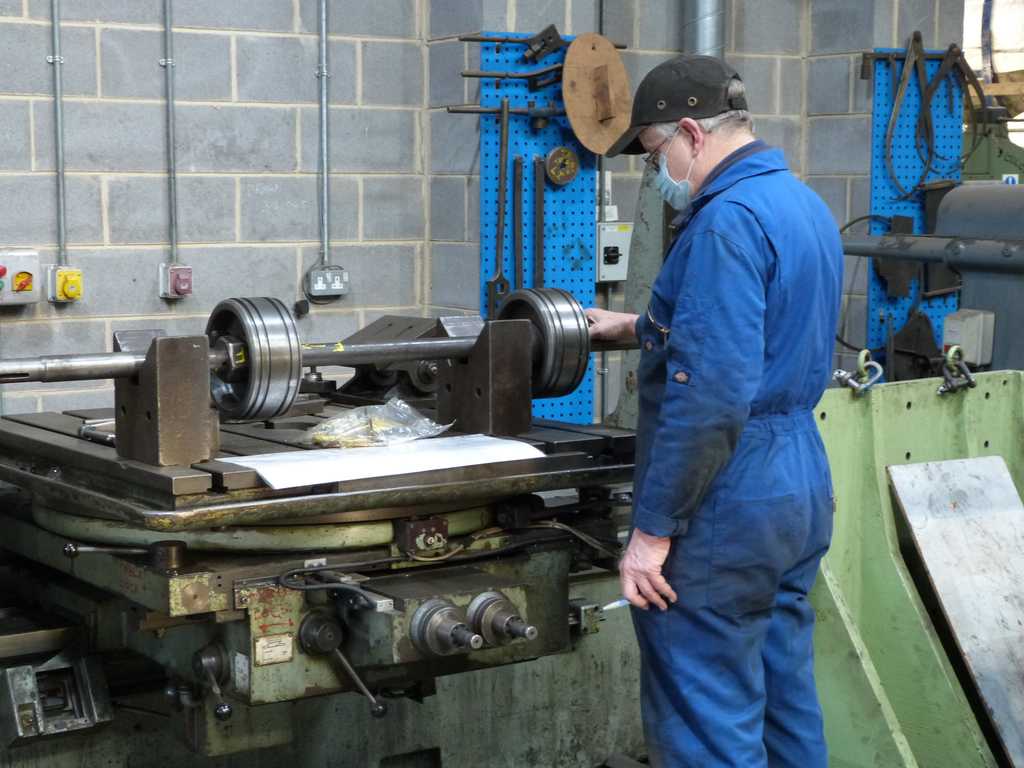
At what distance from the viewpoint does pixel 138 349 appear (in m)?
2.09

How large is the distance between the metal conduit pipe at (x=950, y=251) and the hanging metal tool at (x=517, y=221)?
3.10 feet

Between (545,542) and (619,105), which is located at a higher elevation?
(619,105)

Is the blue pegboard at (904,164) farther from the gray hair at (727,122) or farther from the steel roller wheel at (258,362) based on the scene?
the steel roller wheel at (258,362)

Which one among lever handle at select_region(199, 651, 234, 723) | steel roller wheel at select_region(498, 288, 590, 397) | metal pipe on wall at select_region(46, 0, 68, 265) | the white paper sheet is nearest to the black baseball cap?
steel roller wheel at select_region(498, 288, 590, 397)

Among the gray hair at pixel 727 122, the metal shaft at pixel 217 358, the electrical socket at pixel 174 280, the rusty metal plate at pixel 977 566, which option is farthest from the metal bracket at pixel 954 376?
the electrical socket at pixel 174 280

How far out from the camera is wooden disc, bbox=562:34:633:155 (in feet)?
13.2

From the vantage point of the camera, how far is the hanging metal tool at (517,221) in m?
4.08

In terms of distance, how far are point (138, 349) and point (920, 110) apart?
321 centimetres

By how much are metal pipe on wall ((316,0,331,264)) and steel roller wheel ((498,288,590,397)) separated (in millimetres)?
1773

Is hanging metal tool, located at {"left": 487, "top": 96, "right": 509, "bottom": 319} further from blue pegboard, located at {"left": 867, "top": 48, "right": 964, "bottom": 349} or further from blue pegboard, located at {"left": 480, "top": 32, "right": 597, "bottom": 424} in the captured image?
blue pegboard, located at {"left": 867, "top": 48, "right": 964, "bottom": 349}

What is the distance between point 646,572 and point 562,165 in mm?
2291

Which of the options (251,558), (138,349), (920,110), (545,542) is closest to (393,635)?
(251,558)

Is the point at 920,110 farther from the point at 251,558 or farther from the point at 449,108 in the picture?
the point at 251,558

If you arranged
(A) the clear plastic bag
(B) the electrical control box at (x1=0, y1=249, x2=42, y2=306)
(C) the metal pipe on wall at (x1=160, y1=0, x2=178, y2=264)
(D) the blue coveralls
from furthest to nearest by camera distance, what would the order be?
(C) the metal pipe on wall at (x1=160, y1=0, x2=178, y2=264), (B) the electrical control box at (x1=0, y1=249, x2=42, y2=306), (A) the clear plastic bag, (D) the blue coveralls
